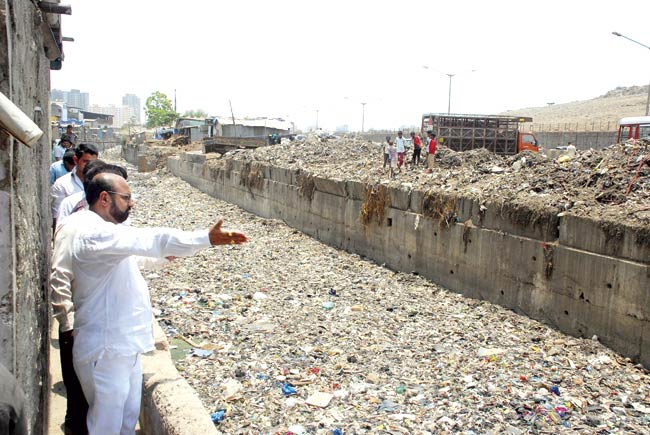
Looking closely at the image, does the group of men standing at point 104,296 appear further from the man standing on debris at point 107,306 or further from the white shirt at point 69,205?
the white shirt at point 69,205

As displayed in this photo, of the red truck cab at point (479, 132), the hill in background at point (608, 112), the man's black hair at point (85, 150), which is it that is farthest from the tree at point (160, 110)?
the man's black hair at point (85, 150)

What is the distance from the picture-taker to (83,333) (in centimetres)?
285

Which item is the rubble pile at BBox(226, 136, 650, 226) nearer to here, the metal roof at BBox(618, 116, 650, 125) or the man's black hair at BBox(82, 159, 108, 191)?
the man's black hair at BBox(82, 159, 108, 191)

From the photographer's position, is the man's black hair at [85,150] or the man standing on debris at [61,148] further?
the man standing on debris at [61,148]

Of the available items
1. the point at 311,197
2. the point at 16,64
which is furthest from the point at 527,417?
the point at 311,197

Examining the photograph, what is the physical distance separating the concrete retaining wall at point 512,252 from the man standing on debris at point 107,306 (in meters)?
4.85

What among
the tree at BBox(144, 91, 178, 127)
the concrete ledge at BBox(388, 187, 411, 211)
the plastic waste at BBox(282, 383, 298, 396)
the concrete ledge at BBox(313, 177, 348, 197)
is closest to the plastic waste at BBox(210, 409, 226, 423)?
the plastic waste at BBox(282, 383, 298, 396)

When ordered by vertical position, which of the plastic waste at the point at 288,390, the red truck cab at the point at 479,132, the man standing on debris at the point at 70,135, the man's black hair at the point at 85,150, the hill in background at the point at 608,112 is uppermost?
the hill in background at the point at 608,112

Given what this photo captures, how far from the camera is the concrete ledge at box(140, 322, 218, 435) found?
3070mm

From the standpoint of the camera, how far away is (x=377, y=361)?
582 centimetres

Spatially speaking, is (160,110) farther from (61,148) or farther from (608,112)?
(61,148)

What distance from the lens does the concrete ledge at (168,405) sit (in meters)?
3.07

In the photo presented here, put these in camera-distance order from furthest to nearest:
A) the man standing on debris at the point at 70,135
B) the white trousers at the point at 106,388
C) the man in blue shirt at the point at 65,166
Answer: the man standing on debris at the point at 70,135
the man in blue shirt at the point at 65,166
the white trousers at the point at 106,388

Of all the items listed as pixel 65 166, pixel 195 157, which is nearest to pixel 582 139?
pixel 195 157
